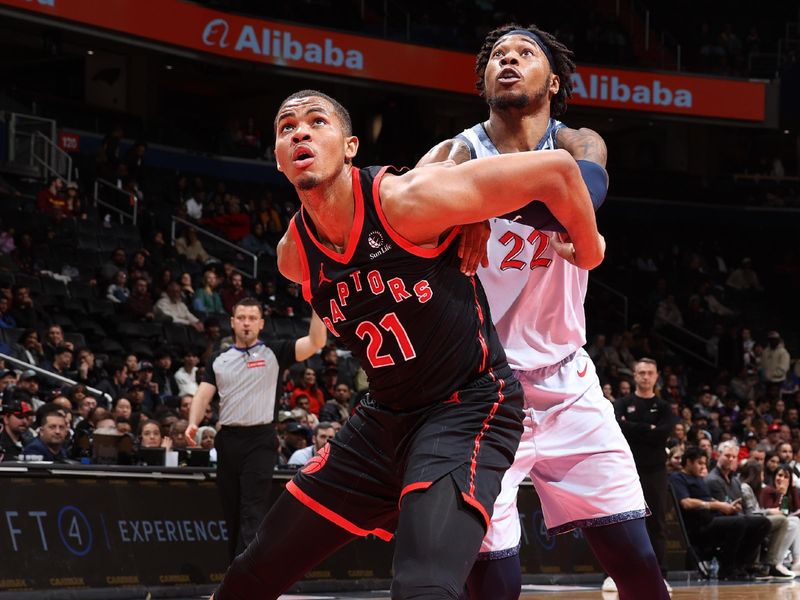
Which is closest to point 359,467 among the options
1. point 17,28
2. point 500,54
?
Answer: point 500,54

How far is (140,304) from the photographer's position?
1561cm

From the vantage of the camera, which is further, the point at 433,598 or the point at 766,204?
the point at 766,204

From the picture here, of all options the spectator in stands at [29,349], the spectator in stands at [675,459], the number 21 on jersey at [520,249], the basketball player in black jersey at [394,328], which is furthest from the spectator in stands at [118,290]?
the basketball player in black jersey at [394,328]

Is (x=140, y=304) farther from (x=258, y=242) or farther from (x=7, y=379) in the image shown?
(x=258, y=242)

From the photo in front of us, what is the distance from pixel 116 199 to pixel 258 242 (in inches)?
92.7

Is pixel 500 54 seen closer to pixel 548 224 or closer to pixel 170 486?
pixel 548 224

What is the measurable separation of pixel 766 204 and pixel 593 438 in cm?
2451

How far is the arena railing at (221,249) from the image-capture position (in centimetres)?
1905

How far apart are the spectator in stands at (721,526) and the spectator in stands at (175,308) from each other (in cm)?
647

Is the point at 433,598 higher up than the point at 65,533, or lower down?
higher up

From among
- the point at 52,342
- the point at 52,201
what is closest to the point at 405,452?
the point at 52,342

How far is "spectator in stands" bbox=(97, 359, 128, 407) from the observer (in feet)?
43.4

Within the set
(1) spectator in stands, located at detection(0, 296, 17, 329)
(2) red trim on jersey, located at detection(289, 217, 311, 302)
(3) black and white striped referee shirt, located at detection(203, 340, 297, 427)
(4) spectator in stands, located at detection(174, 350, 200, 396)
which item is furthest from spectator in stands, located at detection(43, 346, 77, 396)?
(2) red trim on jersey, located at detection(289, 217, 311, 302)

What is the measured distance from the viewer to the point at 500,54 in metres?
4.53
